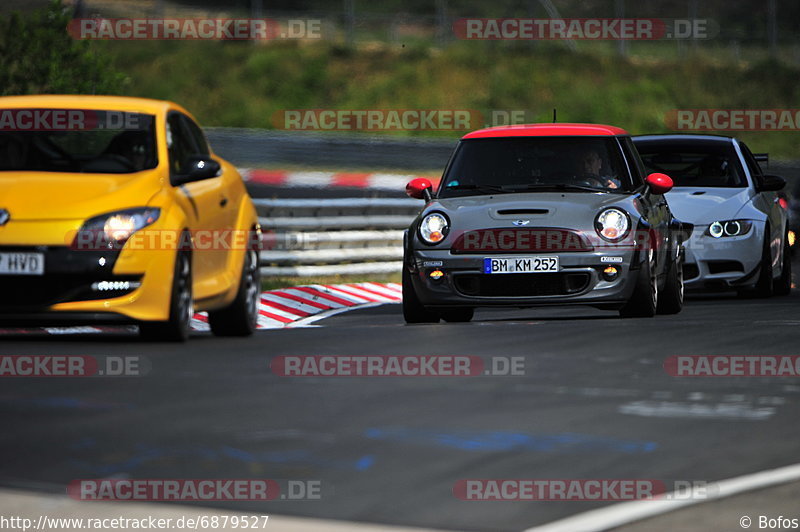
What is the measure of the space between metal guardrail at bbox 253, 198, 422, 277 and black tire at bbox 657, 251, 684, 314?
16.2 feet

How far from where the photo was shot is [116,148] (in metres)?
10.4

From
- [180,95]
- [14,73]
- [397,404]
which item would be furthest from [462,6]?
[397,404]

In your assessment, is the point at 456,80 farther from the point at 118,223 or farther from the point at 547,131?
the point at 118,223

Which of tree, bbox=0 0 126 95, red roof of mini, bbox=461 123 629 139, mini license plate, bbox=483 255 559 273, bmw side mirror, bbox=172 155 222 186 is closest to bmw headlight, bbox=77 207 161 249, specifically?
bmw side mirror, bbox=172 155 222 186

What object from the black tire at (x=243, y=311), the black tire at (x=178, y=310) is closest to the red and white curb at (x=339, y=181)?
the black tire at (x=243, y=311)

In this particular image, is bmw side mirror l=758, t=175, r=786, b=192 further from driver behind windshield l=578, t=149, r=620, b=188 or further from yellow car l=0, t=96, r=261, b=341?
yellow car l=0, t=96, r=261, b=341

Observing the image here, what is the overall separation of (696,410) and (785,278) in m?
8.43

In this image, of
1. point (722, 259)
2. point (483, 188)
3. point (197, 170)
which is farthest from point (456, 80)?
point (197, 170)

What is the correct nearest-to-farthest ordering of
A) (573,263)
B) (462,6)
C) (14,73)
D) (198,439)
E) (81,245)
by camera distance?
(198,439) < (81,245) < (573,263) < (14,73) < (462,6)

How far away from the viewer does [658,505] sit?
5750mm

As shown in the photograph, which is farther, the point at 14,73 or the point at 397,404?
the point at 14,73

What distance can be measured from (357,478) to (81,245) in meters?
3.88

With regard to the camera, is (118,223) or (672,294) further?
(672,294)

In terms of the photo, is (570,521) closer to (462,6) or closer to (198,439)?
(198,439)
